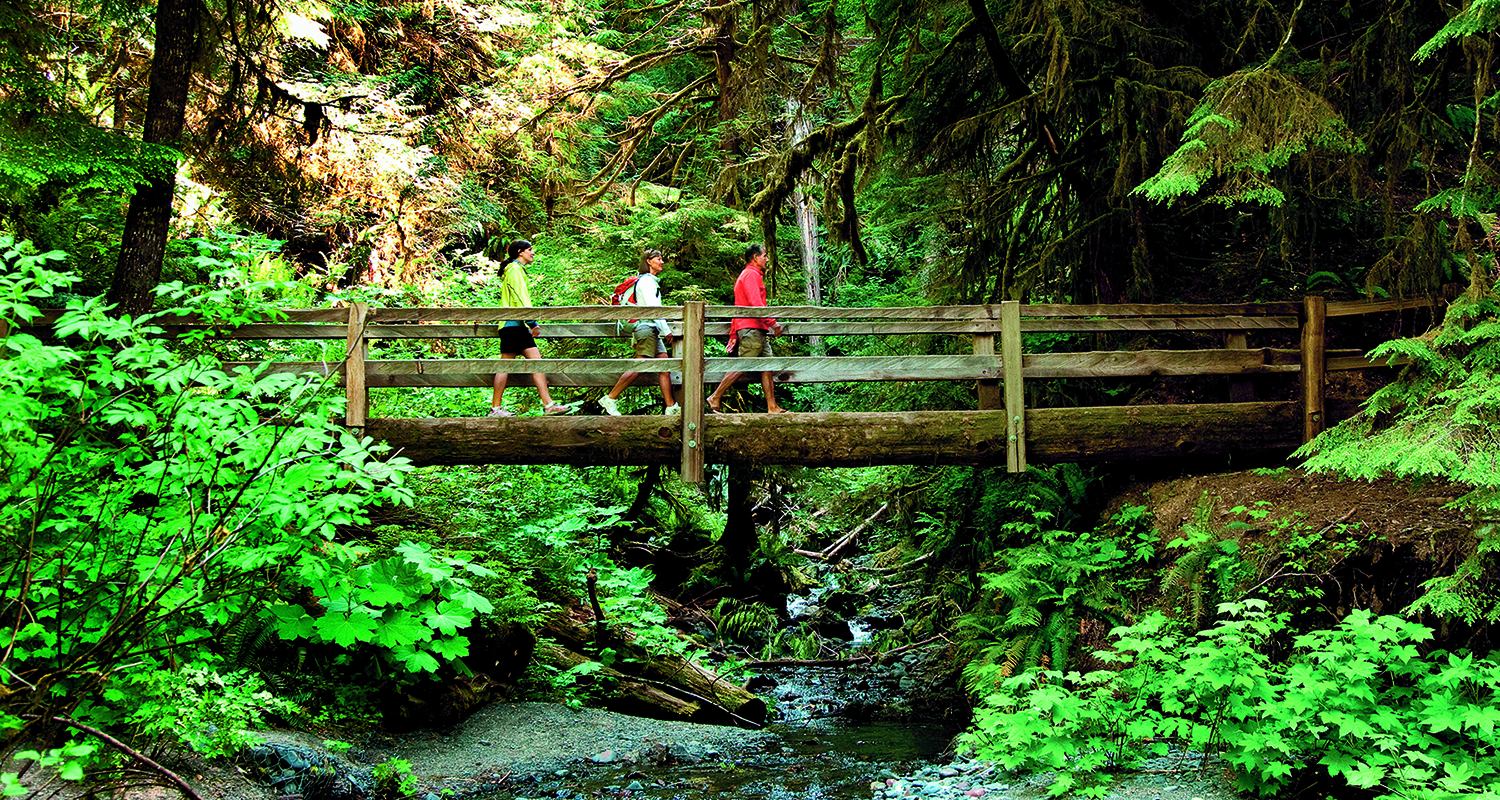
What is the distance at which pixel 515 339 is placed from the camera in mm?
8258

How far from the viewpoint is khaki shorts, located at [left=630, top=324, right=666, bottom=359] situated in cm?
827

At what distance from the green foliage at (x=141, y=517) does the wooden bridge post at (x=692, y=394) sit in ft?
8.50

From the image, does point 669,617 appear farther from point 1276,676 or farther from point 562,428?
point 1276,676

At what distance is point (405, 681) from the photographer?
7574mm

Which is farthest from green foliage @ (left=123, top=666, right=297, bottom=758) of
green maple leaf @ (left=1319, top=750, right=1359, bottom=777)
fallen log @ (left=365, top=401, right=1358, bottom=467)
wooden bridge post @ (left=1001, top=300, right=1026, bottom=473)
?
green maple leaf @ (left=1319, top=750, right=1359, bottom=777)

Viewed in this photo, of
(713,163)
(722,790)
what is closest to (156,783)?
(722,790)

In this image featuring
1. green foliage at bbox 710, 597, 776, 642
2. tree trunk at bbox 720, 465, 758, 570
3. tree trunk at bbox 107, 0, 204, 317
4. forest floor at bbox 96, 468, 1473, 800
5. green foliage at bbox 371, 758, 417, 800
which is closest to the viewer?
forest floor at bbox 96, 468, 1473, 800

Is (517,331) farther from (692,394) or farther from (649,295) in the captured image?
(692,394)

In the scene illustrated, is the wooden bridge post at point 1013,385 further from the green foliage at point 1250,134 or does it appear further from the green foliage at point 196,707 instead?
the green foliage at point 196,707

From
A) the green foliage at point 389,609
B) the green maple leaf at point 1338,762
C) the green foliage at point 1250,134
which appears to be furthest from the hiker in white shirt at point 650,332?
the green maple leaf at point 1338,762

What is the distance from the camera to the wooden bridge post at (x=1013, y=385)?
7891mm

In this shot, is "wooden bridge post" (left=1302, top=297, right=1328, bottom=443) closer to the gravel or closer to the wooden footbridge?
the wooden footbridge

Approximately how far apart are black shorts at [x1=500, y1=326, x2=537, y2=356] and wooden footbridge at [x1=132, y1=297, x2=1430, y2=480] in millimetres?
135

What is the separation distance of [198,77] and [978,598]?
9.35m
